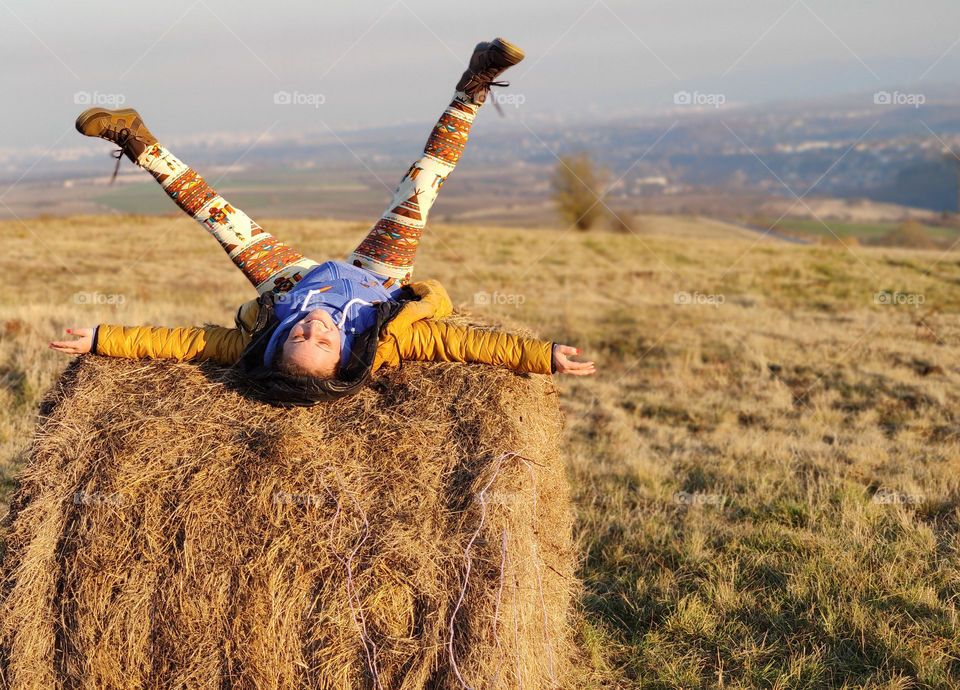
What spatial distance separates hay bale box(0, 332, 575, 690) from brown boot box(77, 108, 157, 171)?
2.99m

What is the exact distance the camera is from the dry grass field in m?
4.42

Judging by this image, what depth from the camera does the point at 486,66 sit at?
5871 mm

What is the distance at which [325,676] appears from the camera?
336cm

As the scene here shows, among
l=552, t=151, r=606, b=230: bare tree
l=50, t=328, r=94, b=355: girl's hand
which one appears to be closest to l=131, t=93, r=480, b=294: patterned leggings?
l=50, t=328, r=94, b=355: girl's hand

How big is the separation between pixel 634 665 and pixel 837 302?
46.6ft

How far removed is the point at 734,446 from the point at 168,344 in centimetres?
566

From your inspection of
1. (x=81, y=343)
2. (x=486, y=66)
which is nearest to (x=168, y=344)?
(x=81, y=343)

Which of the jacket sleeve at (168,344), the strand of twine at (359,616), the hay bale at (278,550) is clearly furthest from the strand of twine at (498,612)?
the jacket sleeve at (168,344)

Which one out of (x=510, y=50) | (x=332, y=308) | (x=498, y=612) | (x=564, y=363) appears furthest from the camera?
(x=510, y=50)

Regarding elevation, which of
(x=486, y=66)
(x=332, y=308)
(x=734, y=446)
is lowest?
(x=734, y=446)

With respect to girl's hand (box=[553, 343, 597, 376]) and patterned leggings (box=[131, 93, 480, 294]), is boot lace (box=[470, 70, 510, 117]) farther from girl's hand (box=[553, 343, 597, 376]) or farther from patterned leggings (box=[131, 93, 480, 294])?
girl's hand (box=[553, 343, 597, 376])

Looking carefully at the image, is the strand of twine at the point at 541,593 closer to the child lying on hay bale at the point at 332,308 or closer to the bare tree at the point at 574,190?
the child lying on hay bale at the point at 332,308

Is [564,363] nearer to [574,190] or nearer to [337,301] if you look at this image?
[337,301]

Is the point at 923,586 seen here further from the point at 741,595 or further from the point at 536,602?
the point at 536,602
